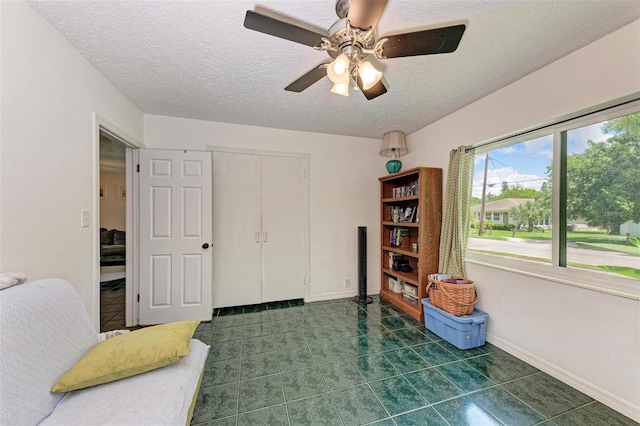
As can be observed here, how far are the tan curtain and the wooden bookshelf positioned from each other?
13cm

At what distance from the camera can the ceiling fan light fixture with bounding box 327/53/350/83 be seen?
1.18 meters

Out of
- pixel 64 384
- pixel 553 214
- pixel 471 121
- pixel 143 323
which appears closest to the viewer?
pixel 64 384

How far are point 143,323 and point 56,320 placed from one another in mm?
1860

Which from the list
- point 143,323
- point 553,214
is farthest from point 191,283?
point 553,214

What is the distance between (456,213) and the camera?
8.25ft

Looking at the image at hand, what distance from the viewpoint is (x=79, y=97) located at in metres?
1.66

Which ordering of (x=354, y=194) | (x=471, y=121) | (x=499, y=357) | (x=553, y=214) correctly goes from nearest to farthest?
(x=553, y=214) → (x=499, y=357) → (x=471, y=121) → (x=354, y=194)

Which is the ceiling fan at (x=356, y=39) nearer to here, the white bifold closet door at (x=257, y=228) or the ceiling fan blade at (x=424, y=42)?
the ceiling fan blade at (x=424, y=42)

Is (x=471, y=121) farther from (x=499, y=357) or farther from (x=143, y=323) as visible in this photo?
(x=143, y=323)

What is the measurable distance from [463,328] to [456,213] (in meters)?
1.11

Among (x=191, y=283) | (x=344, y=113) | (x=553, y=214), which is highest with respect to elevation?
(x=344, y=113)

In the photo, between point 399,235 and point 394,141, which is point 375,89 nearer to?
point 394,141

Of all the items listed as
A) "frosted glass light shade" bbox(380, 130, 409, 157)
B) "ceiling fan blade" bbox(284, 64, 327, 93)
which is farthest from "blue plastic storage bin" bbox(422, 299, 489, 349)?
"ceiling fan blade" bbox(284, 64, 327, 93)

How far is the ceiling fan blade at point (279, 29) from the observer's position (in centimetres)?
104
